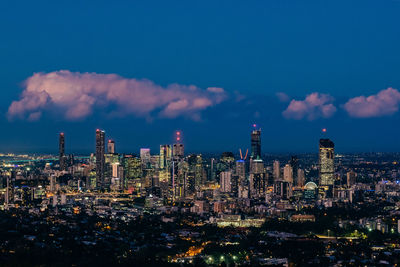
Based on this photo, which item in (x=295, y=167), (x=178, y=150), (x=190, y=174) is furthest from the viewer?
(x=178, y=150)

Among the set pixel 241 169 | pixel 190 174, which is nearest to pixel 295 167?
pixel 241 169

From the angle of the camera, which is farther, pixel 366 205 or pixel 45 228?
pixel 366 205

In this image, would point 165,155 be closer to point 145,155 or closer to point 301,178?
point 145,155

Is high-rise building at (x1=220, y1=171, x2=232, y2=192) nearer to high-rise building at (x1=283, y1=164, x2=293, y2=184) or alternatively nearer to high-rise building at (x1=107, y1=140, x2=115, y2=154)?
high-rise building at (x1=283, y1=164, x2=293, y2=184)

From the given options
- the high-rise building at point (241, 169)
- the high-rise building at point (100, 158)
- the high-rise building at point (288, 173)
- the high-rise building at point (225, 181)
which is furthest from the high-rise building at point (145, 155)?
the high-rise building at point (288, 173)

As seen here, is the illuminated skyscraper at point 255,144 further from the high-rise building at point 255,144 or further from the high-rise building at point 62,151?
the high-rise building at point 62,151

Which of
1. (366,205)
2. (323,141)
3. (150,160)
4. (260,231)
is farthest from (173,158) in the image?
(260,231)

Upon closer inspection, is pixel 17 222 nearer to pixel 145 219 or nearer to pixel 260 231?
pixel 145 219
